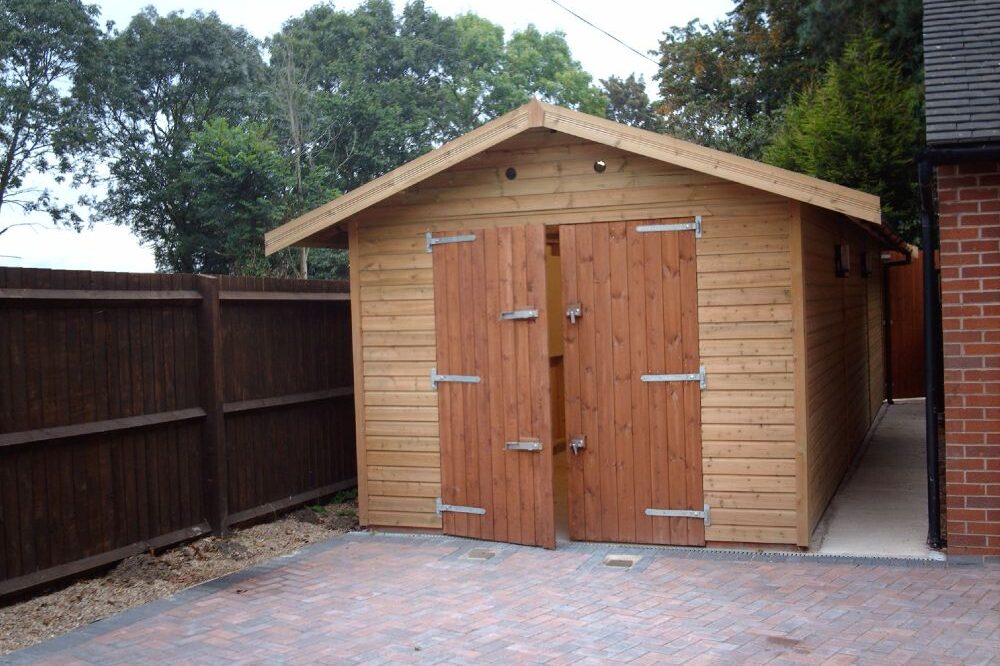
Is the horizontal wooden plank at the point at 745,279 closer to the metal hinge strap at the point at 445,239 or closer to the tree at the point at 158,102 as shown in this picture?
the metal hinge strap at the point at 445,239

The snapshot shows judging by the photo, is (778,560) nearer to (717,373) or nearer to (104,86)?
(717,373)

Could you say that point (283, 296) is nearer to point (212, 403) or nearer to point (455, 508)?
point (212, 403)

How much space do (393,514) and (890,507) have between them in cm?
406

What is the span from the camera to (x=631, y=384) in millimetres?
7000

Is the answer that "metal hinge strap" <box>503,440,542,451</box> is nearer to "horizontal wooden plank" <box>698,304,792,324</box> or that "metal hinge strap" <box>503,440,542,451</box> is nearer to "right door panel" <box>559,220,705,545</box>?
"right door panel" <box>559,220,705,545</box>

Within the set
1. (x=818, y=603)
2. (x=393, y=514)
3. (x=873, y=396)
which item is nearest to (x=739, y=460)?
(x=818, y=603)


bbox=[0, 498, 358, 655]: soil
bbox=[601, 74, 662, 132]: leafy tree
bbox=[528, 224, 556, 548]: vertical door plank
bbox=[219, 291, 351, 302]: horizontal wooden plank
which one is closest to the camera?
bbox=[0, 498, 358, 655]: soil

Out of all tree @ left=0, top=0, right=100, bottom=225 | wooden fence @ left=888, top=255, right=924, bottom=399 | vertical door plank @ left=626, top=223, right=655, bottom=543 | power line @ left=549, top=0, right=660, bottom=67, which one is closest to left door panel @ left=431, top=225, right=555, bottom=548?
vertical door plank @ left=626, top=223, right=655, bottom=543

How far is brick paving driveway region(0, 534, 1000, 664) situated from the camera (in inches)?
191

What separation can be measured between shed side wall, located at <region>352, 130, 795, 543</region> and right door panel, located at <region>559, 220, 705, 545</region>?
131mm

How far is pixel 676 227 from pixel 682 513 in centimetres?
203

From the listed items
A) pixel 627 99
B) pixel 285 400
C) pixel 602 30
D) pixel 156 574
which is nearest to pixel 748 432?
pixel 285 400

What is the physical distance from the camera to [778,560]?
6.49 metres

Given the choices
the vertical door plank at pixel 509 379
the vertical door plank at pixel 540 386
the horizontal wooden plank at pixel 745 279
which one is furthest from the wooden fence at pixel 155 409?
the horizontal wooden plank at pixel 745 279
